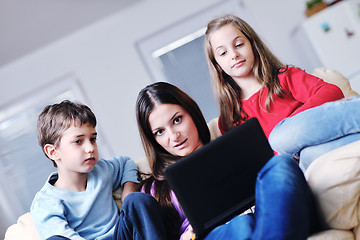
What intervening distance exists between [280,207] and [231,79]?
1149 millimetres

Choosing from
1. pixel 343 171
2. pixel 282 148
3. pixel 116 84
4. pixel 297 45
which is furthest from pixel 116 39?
pixel 343 171

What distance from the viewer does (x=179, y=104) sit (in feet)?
5.07

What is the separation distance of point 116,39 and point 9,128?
1.63 meters

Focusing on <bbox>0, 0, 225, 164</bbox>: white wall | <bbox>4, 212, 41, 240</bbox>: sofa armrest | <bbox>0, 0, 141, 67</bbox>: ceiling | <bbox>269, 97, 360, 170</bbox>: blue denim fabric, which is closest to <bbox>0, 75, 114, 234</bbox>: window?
<bbox>0, 0, 225, 164</bbox>: white wall

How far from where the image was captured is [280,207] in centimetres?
76

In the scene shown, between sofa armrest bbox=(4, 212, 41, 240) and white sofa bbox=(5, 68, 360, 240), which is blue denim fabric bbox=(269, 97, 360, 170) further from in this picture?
sofa armrest bbox=(4, 212, 41, 240)

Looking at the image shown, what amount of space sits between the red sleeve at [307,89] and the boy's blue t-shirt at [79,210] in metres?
0.85

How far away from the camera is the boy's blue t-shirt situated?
143 centimetres

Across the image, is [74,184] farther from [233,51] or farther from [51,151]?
[233,51]

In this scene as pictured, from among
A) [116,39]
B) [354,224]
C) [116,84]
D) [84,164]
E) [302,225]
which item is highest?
[116,39]

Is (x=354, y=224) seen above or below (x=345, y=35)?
below

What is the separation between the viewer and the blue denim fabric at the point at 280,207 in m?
0.75

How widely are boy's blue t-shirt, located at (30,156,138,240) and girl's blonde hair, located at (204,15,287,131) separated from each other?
0.59 metres

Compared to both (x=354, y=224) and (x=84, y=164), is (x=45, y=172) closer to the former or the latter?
(x=84, y=164)
